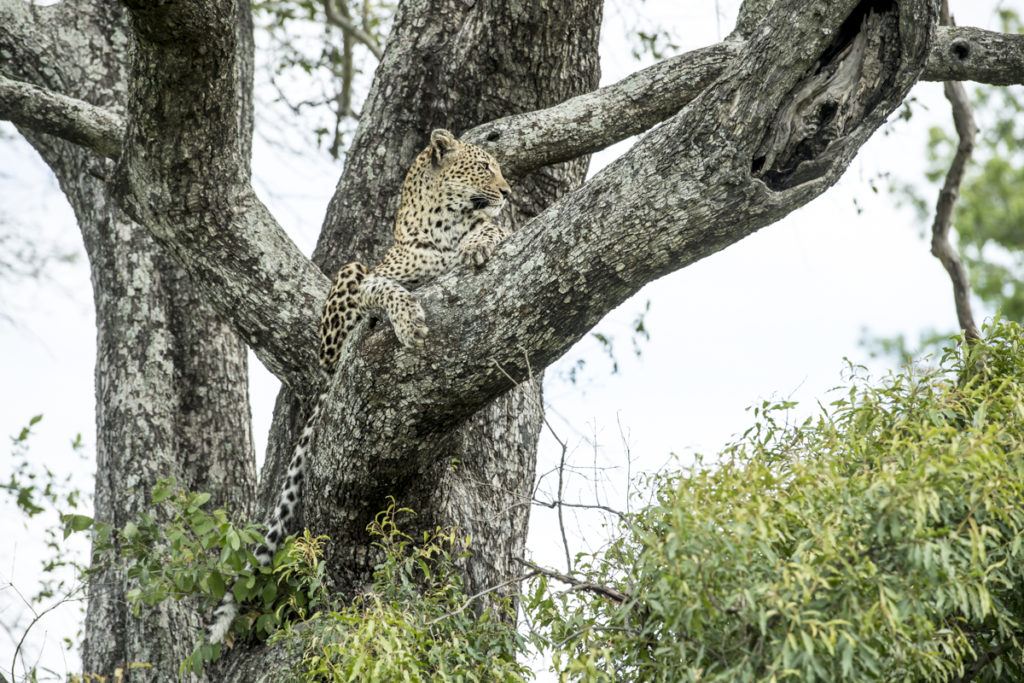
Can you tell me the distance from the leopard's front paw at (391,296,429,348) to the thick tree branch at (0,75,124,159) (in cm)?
197

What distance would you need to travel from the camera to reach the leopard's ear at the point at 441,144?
5793 millimetres

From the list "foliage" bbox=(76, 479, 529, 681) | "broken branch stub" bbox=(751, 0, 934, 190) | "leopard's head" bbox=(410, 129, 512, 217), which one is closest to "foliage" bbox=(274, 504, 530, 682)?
"foliage" bbox=(76, 479, 529, 681)

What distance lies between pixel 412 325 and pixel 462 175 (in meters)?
1.58

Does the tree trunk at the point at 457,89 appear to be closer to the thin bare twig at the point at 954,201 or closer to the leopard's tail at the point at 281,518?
the leopard's tail at the point at 281,518

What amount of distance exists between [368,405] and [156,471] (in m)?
1.92

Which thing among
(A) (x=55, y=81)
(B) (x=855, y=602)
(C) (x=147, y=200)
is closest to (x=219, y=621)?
(C) (x=147, y=200)

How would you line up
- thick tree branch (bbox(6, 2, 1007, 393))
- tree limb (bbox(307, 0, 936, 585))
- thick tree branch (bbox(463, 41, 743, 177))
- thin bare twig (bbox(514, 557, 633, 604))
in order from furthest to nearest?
thick tree branch (bbox(463, 41, 743, 177)) → thick tree branch (bbox(6, 2, 1007, 393)) → tree limb (bbox(307, 0, 936, 585)) → thin bare twig (bbox(514, 557, 633, 604))

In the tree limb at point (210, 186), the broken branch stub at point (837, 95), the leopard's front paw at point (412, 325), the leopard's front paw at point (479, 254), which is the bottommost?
the leopard's front paw at point (412, 325)

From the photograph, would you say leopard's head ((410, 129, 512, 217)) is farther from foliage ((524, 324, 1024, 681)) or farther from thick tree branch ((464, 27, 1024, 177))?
foliage ((524, 324, 1024, 681))

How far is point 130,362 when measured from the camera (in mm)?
6191

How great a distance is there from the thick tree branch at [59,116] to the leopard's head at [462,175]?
4.56 ft

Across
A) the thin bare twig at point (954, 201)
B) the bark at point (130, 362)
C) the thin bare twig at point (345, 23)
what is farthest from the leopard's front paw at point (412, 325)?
the thin bare twig at point (345, 23)

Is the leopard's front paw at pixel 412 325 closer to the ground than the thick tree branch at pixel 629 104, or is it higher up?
closer to the ground

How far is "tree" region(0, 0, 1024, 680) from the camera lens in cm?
388
